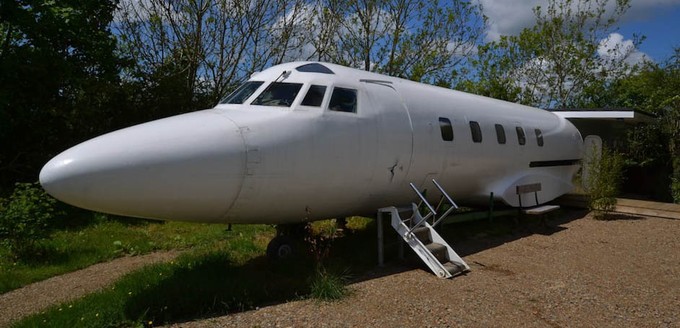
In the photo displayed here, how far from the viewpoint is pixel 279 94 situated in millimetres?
6285

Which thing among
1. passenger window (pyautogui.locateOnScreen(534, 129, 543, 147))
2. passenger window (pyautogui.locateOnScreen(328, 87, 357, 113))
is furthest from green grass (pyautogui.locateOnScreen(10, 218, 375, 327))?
passenger window (pyautogui.locateOnScreen(534, 129, 543, 147))

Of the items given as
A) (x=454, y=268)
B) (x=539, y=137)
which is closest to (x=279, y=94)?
(x=454, y=268)

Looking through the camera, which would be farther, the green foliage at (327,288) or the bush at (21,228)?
the bush at (21,228)

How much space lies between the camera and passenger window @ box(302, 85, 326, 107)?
622cm

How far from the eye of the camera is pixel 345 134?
629cm

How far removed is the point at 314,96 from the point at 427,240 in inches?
114

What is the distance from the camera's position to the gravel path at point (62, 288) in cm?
586

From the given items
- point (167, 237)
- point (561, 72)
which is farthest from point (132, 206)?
point (561, 72)

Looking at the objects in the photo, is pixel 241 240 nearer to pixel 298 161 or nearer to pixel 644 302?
pixel 298 161

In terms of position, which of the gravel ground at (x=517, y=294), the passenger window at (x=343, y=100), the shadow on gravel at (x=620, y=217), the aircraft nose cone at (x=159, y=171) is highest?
the passenger window at (x=343, y=100)

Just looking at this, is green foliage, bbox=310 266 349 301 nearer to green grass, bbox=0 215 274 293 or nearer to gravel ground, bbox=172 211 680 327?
gravel ground, bbox=172 211 680 327

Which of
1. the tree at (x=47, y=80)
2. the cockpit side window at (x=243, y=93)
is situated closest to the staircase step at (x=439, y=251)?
the cockpit side window at (x=243, y=93)

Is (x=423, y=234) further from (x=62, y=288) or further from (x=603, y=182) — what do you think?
(x=603, y=182)

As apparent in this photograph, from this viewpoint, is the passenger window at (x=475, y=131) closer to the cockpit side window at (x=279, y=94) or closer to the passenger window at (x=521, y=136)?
the passenger window at (x=521, y=136)
